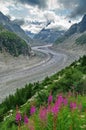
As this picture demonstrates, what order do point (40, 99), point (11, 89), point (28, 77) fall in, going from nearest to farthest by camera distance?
point (40, 99) → point (11, 89) → point (28, 77)

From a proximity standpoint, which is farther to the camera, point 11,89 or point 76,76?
point 11,89

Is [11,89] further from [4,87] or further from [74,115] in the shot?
[74,115]

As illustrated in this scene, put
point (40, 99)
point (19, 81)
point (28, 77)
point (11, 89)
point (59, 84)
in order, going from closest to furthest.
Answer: point (40, 99) → point (59, 84) → point (11, 89) → point (19, 81) → point (28, 77)

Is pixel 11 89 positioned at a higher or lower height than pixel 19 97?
lower

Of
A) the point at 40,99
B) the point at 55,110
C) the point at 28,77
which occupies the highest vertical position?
the point at 55,110

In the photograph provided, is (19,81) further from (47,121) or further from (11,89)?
(47,121)

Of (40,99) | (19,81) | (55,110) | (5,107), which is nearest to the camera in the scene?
(55,110)

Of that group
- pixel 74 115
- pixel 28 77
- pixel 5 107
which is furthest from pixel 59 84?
pixel 28 77

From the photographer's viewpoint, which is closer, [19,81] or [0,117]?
[0,117]

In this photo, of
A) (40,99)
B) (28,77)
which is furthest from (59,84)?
(28,77)
